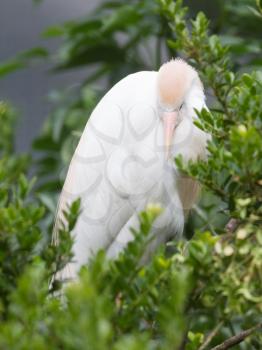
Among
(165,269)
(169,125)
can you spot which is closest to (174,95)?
(169,125)

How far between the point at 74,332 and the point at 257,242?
43 cm

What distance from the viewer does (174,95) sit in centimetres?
176

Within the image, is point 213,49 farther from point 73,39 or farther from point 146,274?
point 73,39

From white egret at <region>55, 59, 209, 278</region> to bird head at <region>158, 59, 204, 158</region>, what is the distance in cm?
3

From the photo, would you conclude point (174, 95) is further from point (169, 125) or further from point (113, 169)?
point (113, 169)

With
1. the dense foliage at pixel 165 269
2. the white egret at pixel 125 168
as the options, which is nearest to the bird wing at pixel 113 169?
the white egret at pixel 125 168

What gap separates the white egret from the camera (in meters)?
1.84

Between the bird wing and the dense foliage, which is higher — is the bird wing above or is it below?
below

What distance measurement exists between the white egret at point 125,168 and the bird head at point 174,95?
0.03m

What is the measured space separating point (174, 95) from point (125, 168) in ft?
0.71

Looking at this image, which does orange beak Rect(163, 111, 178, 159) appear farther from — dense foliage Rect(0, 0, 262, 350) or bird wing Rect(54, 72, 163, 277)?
dense foliage Rect(0, 0, 262, 350)

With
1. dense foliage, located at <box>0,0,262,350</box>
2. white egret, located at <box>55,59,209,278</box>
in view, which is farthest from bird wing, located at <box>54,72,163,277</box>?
dense foliage, located at <box>0,0,262,350</box>

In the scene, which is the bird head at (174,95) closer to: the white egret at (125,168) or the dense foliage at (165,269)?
the white egret at (125,168)

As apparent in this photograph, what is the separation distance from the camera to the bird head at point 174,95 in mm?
1759
